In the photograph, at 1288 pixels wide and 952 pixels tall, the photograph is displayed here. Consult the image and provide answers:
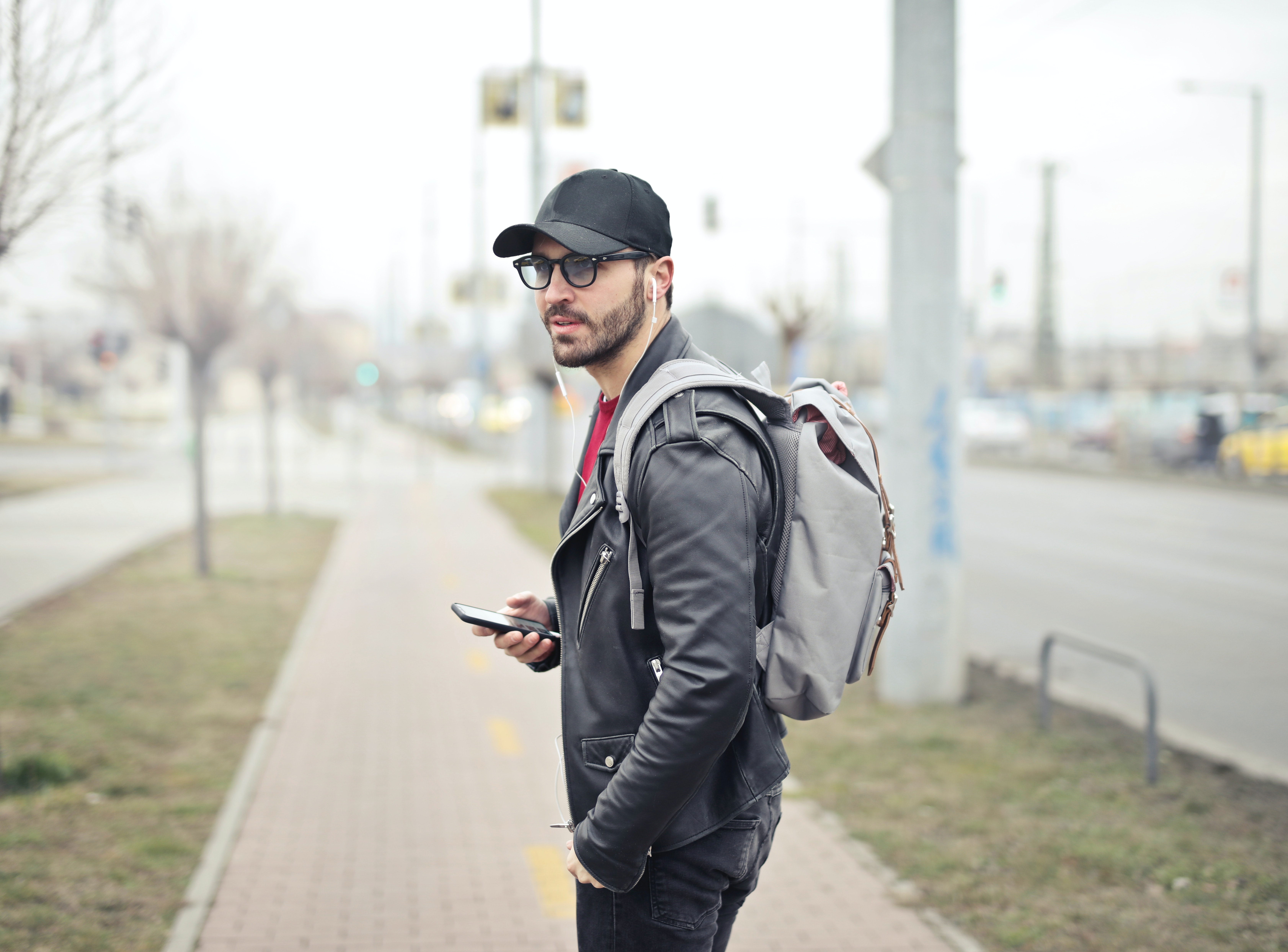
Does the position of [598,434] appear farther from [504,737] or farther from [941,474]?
[941,474]

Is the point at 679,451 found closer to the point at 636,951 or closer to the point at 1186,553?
the point at 636,951

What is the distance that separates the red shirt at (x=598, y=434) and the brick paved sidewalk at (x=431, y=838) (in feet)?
7.04

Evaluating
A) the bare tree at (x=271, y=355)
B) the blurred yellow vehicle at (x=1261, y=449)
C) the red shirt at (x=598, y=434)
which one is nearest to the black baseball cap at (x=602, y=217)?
the red shirt at (x=598, y=434)

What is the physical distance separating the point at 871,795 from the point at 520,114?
10473 mm

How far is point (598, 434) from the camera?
2256mm

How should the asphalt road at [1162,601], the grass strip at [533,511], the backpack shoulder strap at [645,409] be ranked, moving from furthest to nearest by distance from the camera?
the grass strip at [533,511] → the asphalt road at [1162,601] → the backpack shoulder strap at [645,409]

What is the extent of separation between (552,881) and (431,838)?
0.68 meters

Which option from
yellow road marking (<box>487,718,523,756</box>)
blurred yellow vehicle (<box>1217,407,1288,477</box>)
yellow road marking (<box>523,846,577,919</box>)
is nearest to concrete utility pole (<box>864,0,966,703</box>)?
yellow road marking (<box>487,718,523,756</box>)

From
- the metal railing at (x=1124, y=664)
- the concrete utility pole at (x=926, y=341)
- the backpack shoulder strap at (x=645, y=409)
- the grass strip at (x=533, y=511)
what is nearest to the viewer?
the backpack shoulder strap at (x=645, y=409)

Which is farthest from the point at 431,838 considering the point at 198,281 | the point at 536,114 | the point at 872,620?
the point at 536,114

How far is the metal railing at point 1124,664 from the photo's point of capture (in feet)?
16.9

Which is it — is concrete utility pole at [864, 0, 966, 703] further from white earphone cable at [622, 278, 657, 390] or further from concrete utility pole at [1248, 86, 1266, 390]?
concrete utility pole at [1248, 86, 1266, 390]

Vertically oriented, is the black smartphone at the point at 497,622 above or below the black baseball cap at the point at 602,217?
below

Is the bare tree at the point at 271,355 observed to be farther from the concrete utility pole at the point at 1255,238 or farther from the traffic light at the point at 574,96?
the concrete utility pole at the point at 1255,238
